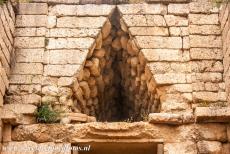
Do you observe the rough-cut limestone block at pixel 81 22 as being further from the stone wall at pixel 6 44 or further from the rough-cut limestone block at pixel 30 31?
the stone wall at pixel 6 44

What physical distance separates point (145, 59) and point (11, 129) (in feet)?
8.03

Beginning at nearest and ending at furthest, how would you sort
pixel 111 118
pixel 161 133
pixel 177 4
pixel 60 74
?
1. pixel 161 133
2. pixel 60 74
3. pixel 177 4
4. pixel 111 118

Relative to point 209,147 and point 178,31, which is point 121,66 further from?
point 209,147

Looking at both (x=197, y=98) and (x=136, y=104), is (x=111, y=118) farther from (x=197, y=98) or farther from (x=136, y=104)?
(x=197, y=98)

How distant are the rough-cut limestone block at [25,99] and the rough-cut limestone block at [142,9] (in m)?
2.15

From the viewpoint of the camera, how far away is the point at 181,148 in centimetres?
654

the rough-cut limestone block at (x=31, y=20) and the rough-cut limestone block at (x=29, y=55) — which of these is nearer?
the rough-cut limestone block at (x=29, y=55)

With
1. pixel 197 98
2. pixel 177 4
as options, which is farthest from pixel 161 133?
pixel 177 4

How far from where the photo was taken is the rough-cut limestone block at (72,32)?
24.5ft

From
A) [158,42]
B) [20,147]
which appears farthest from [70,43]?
[20,147]

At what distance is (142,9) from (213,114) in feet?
7.65

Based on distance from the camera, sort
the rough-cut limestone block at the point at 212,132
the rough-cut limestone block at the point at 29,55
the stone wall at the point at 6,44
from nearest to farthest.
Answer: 1. the rough-cut limestone block at the point at 212,132
2. the stone wall at the point at 6,44
3. the rough-cut limestone block at the point at 29,55

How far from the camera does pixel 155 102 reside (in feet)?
24.9

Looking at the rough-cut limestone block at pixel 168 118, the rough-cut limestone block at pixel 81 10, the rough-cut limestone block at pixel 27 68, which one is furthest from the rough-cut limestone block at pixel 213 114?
the rough-cut limestone block at pixel 27 68
